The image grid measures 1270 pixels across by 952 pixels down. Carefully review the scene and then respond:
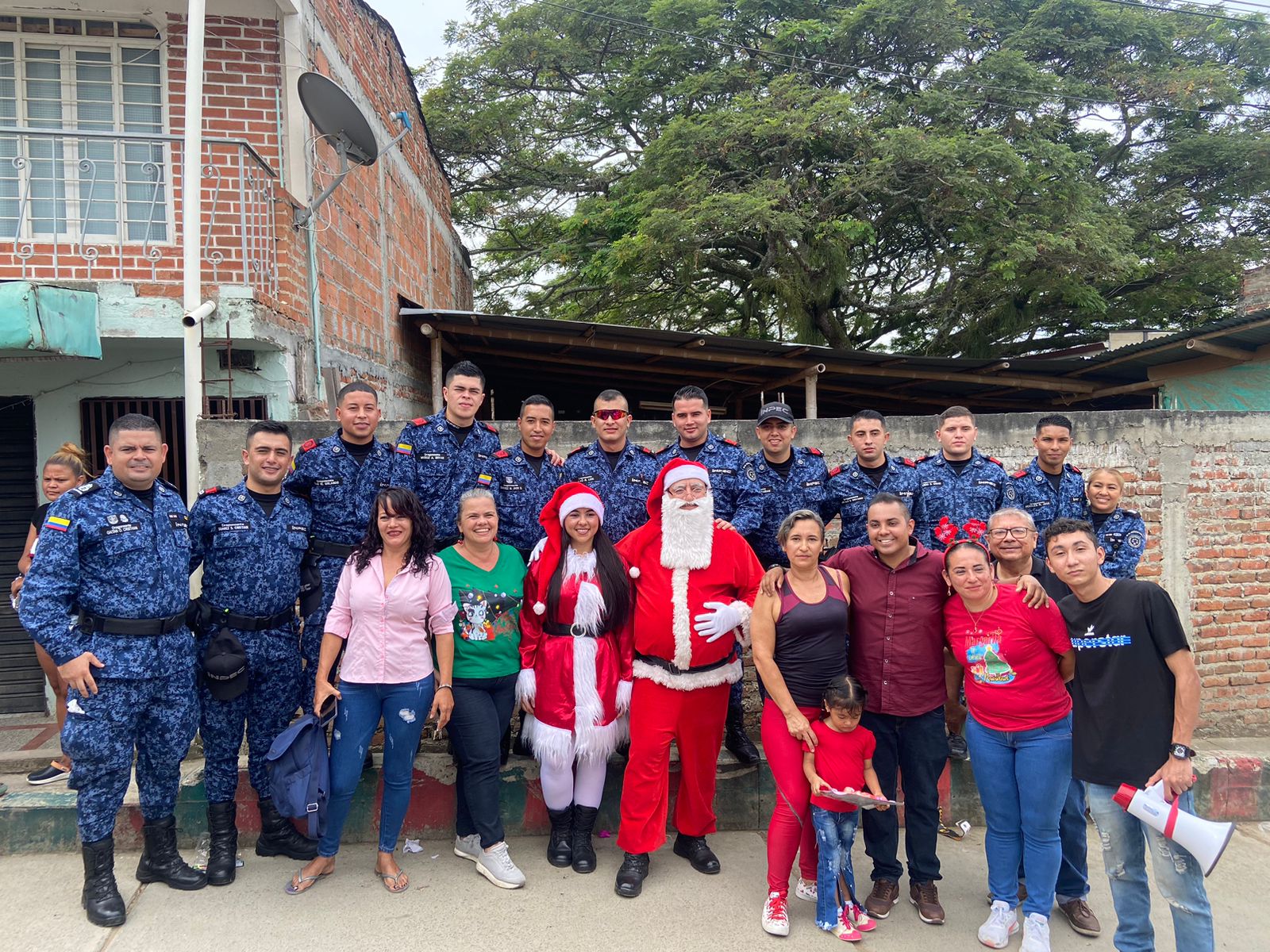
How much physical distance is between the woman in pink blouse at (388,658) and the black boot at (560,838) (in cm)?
69

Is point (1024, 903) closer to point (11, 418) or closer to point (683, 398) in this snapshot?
point (683, 398)

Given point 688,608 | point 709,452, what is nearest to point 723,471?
point 709,452

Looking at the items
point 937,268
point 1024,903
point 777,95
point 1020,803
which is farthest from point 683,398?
point 937,268

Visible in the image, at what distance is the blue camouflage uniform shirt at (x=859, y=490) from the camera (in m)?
4.39

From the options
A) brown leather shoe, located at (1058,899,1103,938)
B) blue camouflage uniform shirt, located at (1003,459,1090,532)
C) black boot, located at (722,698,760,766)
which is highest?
blue camouflage uniform shirt, located at (1003,459,1090,532)

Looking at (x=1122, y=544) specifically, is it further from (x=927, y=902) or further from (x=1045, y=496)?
(x=927, y=902)

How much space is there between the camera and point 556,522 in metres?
3.80

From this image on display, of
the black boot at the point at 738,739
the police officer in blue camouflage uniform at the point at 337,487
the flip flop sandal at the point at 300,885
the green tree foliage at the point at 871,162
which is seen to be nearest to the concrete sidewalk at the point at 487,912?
the flip flop sandal at the point at 300,885

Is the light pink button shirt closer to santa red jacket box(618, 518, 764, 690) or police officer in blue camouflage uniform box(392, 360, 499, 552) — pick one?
police officer in blue camouflage uniform box(392, 360, 499, 552)

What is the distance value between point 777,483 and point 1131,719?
6.80 feet

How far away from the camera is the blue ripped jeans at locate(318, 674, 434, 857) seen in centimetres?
352

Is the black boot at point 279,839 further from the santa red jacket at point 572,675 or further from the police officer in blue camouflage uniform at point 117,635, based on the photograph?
the santa red jacket at point 572,675

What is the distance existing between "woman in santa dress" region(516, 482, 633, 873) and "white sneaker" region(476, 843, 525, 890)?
0.73ft

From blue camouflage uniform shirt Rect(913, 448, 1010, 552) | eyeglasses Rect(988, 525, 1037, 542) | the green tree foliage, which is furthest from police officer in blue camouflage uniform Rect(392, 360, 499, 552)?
the green tree foliage
